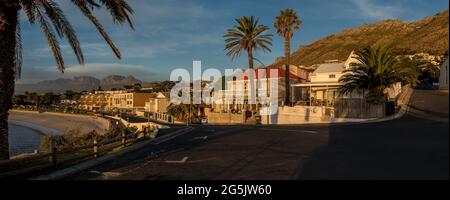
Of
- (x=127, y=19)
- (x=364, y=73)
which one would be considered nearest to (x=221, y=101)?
(x=364, y=73)

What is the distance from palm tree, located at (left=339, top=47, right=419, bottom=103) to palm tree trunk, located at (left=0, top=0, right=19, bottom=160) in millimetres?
Result: 25463

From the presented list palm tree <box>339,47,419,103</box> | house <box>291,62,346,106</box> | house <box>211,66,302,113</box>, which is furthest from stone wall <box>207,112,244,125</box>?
palm tree <box>339,47,419,103</box>

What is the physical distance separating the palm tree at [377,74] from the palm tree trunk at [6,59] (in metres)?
25.5

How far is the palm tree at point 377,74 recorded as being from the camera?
105ft

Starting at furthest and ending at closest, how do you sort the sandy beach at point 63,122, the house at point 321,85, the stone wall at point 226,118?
1. the sandy beach at point 63,122
2. the stone wall at point 226,118
3. the house at point 321,85

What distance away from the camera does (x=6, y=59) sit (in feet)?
46.7

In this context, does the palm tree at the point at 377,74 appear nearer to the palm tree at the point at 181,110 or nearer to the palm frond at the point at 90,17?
the palm frond at the point at 90,17

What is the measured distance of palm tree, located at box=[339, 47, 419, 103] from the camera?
32.1 metres

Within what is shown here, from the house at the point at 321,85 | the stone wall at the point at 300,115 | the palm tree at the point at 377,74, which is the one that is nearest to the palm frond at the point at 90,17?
the palm tree at the point at 377,74

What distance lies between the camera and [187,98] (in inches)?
3219

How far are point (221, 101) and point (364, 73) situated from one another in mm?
49539

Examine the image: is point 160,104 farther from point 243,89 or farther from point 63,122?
point 63,122

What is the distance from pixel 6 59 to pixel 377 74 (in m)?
27.2
